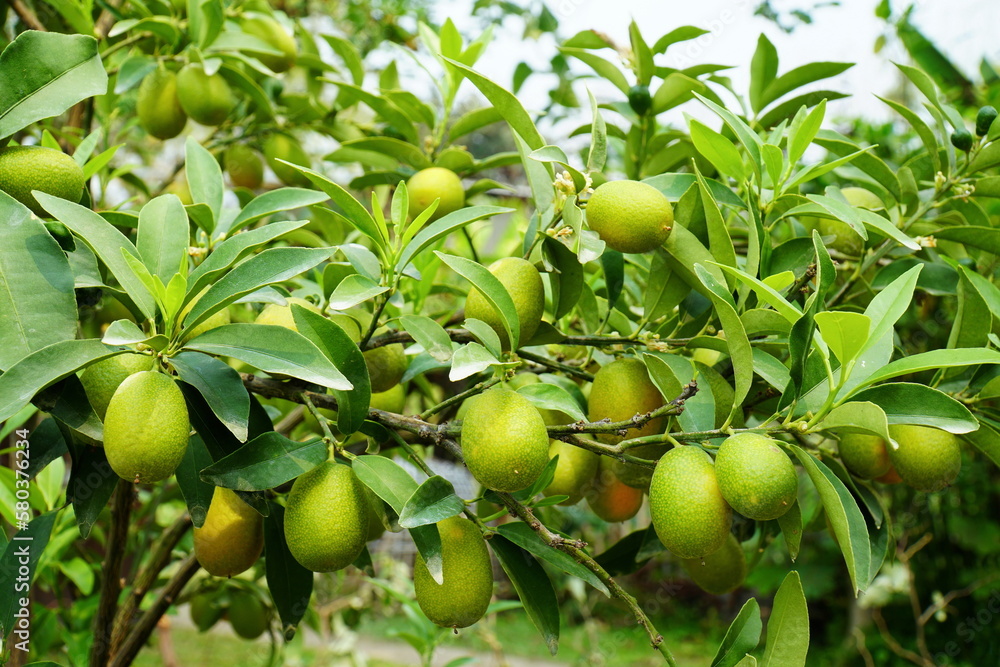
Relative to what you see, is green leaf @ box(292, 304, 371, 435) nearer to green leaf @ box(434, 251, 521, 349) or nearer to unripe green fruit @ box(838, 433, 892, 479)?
green leaf @ box(434, 251, 521, 349)

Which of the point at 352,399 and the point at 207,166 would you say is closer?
the point at 352,399

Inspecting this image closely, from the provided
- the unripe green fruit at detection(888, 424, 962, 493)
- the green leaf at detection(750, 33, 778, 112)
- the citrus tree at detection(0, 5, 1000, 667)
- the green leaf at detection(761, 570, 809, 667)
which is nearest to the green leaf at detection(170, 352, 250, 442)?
the citrus tree at detection(0, 5, 1000, 667)

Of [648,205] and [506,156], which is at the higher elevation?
[648,205]

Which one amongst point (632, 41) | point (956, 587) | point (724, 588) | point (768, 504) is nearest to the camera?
point (768, 504)

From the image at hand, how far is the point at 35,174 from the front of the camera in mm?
663

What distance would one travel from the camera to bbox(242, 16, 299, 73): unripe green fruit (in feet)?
4.32

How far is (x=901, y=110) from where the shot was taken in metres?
0.89

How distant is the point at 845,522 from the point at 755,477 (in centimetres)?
7

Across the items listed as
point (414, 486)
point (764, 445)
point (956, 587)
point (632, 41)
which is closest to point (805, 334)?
point (764, 445)

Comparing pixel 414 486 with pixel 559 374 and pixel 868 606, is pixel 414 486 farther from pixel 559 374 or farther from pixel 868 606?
pixel 868 606

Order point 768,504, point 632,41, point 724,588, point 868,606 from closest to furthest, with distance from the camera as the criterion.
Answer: point 768,504, point 724,588, point 632,41, point 868,606

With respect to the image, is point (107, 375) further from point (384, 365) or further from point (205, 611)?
point (205, 611)

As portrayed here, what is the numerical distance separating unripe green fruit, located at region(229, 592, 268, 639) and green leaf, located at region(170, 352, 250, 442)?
778 mm

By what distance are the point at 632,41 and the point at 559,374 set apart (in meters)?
0.48
